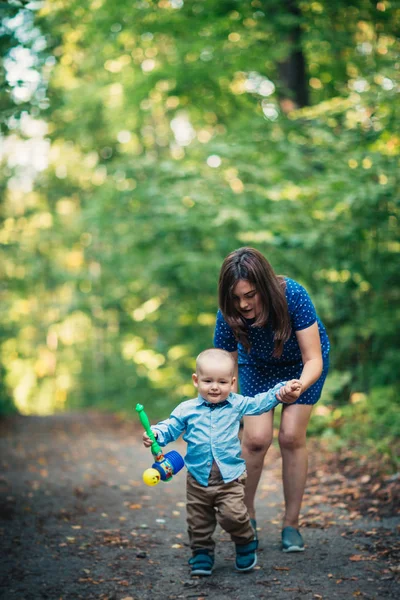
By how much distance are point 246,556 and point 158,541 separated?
1.02m

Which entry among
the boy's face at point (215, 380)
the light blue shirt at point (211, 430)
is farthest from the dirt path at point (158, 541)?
the boy's face at point (215, 380)

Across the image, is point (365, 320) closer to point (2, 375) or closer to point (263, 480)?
point (263, 480)

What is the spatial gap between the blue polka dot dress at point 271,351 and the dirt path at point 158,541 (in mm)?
972

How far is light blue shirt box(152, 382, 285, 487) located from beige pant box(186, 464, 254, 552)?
5cm

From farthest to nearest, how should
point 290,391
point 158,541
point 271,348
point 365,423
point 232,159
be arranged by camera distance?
point 232,159
point 365,423
point 158,541
point 271,348
point 290,391

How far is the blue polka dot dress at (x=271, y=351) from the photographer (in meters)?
3.81

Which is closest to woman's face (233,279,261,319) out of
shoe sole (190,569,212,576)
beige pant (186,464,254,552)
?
beige pant (186,464,254,552)

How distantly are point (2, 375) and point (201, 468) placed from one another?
12227 mm

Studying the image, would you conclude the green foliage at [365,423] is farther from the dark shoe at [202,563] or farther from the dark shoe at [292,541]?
the dark shoe at [202,563]

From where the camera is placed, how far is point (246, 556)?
3721 mm

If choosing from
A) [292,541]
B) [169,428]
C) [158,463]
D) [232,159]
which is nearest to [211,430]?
[169,428]

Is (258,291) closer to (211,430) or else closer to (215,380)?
(215,380)

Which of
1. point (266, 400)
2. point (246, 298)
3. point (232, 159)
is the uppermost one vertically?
point (246, 298)

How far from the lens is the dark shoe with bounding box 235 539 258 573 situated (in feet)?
12.2
